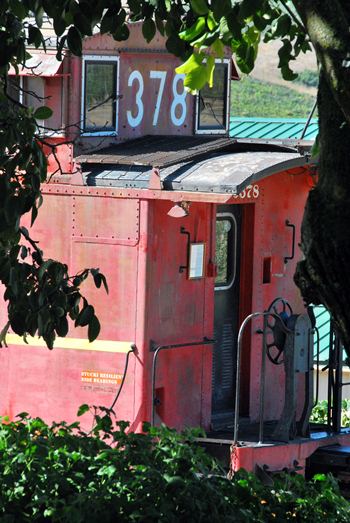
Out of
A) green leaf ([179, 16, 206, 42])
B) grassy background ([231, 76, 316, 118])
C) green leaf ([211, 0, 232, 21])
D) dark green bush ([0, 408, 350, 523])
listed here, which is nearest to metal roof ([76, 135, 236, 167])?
dark green bush ([0, 408, 350, 523])

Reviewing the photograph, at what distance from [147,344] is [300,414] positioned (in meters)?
2.22

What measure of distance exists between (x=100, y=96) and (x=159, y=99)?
76 cm

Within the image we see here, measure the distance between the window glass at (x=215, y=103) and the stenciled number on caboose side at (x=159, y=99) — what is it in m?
0.29

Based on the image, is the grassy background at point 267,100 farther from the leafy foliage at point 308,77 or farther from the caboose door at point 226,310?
the caboose door at point 226,310

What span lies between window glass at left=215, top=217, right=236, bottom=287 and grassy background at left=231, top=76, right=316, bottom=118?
33054 mm

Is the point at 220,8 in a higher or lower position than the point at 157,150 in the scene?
lower

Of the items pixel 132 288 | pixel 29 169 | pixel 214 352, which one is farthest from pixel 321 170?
pixel 214 352

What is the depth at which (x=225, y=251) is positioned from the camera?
11.5 m

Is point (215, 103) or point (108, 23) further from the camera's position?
point (215, 103)

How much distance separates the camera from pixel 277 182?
1168 cm

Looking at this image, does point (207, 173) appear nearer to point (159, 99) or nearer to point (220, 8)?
point (159, 99)

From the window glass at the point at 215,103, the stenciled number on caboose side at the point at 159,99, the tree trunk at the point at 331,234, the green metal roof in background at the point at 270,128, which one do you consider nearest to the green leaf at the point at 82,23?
the tree trunk at the point at 331,234

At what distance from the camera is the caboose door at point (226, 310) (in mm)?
11430

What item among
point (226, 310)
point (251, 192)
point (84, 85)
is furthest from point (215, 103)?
point (226, 310)
